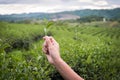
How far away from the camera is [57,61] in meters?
1.99

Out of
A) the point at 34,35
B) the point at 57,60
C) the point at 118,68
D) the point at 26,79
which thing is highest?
the point at 57,60

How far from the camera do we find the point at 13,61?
3.47 m

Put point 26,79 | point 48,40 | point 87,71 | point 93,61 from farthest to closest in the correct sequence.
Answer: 1. point 93,61
2. point 87,71
3. point 26,79
4. point 48,40

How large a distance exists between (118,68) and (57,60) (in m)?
10.2

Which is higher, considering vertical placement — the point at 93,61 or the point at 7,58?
the point at 7,58

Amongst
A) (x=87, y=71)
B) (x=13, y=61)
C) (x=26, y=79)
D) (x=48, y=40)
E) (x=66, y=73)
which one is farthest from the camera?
(x=87, y=71)

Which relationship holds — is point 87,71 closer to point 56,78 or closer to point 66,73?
point 56,78

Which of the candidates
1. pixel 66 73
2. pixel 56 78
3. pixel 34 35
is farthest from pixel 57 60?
pixel 34 35

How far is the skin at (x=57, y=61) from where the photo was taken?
6.47 feet

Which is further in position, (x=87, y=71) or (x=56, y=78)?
(x=87, y=71)

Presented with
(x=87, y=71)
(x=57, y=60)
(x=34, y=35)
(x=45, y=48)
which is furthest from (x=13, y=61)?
(x=34, y=35)

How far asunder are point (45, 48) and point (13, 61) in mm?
1369

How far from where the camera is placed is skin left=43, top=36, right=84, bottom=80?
77.6 inches

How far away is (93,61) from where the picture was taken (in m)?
9.68
